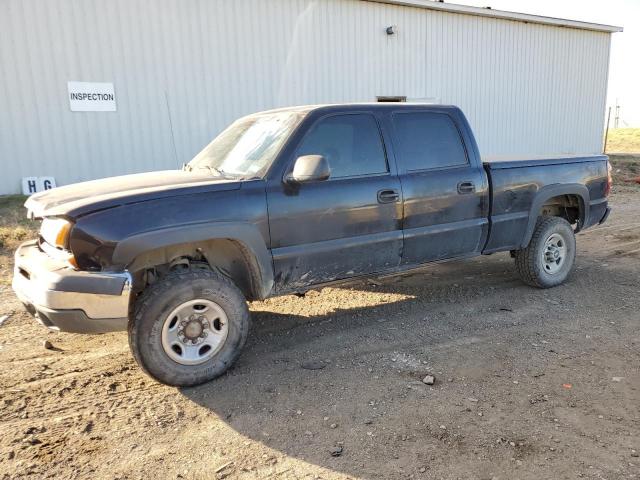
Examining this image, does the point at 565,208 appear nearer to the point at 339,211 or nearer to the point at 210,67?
the point at 339,211

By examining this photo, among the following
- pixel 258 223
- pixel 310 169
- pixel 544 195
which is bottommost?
pixel 544 195

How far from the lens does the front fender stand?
3.21 metres

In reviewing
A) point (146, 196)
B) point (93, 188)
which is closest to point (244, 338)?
point (146, 196)

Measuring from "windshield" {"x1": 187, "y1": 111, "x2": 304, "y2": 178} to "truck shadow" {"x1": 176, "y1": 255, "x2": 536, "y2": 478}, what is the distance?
4.84 ft

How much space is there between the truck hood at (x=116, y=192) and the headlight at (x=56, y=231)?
0.21 feet

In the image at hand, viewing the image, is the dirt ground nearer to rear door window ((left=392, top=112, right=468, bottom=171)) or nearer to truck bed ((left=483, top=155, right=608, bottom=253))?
truck bed ((left=483, top=155, right=608, bottom=253))

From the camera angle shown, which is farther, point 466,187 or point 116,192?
point 466,187

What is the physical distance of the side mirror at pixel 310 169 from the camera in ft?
11.8

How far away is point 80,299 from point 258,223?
4.15ft

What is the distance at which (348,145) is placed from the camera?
4215mm

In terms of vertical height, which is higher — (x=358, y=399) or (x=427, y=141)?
(x=427, y=141)

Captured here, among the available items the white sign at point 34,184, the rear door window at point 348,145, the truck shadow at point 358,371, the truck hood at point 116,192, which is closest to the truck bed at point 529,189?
the truck shadow at point 358,371

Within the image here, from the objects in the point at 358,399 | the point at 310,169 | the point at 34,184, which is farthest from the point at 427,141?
the point at 34,184

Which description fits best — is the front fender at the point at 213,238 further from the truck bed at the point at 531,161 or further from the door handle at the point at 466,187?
the truck bed at the point at 531,161
